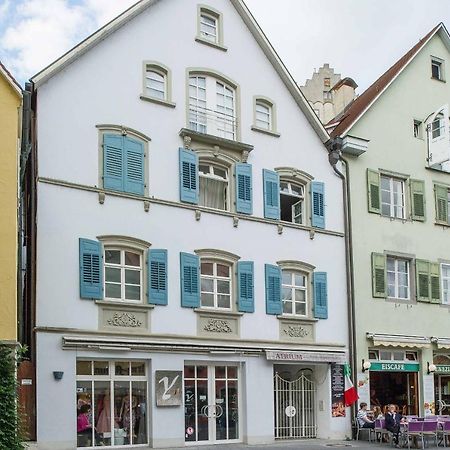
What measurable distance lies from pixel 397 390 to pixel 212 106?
459 inches

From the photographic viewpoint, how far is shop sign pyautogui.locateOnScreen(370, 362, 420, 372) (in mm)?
27922

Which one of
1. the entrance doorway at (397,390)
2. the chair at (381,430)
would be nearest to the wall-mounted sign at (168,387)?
the chair at (381,430)

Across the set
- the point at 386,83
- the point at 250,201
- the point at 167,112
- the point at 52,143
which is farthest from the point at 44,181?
the point at 386,83

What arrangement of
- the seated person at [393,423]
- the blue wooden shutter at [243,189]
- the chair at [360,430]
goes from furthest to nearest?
the chair at [360,430] → the blue wooden shutter at [243,189] → the seated person at [393,423]

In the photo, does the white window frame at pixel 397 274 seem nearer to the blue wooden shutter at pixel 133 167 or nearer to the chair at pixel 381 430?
the chair at pixel 381 430

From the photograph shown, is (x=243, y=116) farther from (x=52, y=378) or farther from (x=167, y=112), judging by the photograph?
(x=52, y=378)

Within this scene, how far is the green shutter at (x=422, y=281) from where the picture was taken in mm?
29594

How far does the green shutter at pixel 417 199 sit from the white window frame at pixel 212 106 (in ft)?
25.4

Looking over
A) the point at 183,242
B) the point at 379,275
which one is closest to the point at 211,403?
the point at 183,242

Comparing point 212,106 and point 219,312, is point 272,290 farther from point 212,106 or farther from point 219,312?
point 212,106

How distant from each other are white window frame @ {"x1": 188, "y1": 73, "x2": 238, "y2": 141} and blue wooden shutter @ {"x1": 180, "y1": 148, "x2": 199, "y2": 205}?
101 centimetres

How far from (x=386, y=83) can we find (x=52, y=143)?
44.1 ft

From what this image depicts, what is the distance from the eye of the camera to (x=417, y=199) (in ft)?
98.8

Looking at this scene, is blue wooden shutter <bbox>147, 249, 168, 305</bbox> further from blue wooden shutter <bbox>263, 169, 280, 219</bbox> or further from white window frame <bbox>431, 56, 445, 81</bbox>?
white window frame <bbox>431, 56, 445, 81</bbox>
